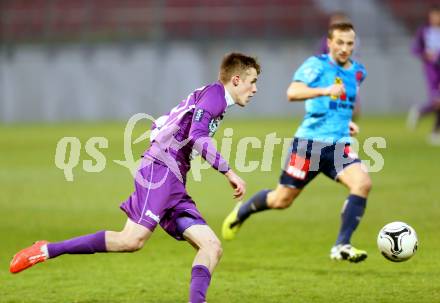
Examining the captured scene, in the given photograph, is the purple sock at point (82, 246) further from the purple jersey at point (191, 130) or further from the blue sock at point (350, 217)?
the blue sock at point (350, 217)

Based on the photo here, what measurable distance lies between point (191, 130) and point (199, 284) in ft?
3.41

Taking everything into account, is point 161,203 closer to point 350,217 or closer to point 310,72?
point 350,217

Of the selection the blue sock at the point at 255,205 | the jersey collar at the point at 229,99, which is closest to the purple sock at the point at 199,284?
the jersey collar at the point at 229,99

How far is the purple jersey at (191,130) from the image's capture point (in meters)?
6.44

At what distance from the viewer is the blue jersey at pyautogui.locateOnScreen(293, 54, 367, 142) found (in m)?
8.84

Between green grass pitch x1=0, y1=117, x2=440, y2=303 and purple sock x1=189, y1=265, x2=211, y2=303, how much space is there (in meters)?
0.77

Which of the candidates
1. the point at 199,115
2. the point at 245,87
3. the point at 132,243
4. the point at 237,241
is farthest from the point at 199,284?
the point at 237,241

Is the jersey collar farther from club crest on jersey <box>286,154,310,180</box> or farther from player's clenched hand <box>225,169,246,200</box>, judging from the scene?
club crest on jersey <box>286,154,310,180</box>

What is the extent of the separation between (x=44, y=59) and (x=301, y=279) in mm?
21393

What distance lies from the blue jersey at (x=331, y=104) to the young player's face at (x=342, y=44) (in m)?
0.11

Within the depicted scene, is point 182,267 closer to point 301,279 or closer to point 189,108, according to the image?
point 301,279

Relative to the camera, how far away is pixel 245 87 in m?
6.76

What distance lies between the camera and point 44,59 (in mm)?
28078

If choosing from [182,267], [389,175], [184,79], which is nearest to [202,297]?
[182,267]
